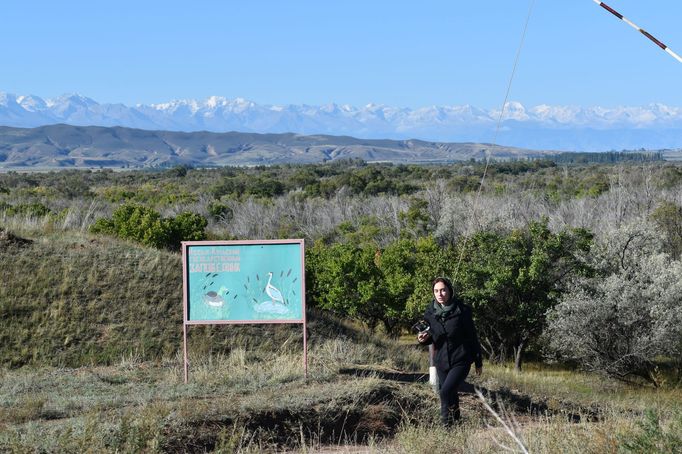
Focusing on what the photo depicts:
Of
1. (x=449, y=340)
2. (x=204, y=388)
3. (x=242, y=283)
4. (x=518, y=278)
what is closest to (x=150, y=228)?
(x=518, y=278)

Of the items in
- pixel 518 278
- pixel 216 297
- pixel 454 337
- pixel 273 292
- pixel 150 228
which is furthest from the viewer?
pixel 150 228

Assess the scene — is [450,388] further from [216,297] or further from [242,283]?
[216,297]

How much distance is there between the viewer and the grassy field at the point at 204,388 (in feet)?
26.3

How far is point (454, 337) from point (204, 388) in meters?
3.66

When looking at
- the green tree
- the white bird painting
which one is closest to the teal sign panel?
the white bird painting

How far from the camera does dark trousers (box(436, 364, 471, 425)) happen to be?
944cm

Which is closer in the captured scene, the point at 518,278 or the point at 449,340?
the point at 449,340

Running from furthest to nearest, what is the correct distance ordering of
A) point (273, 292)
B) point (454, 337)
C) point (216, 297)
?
point (216, 297) < point (273, 292) < point (454, 337)

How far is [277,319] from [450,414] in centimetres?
358

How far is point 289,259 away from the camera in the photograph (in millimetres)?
12539

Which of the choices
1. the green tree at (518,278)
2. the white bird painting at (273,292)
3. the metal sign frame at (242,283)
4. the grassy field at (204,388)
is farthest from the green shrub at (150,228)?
the white bird painting at (273,292)

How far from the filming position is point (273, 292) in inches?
491

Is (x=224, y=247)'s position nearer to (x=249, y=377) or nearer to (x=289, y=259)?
(x=289, y=259)

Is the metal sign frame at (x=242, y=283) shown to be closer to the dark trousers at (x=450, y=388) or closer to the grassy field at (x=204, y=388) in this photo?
the grassy field at (x=204, y=388)
